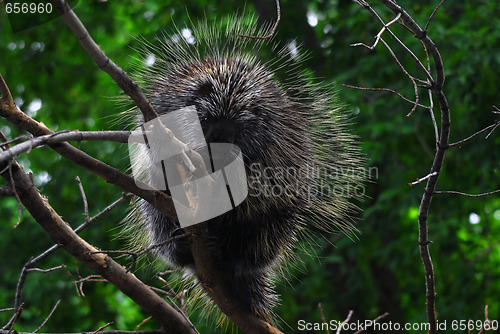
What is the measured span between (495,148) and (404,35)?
93cm

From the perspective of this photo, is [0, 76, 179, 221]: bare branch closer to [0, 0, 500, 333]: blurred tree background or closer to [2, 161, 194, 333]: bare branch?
[2, 161, 194, 333]: bare branch

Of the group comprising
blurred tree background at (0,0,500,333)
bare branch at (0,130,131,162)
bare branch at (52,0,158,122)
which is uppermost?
bare branch at (52,0,158,122)

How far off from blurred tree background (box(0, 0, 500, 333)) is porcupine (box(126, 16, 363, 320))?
42.2 inches

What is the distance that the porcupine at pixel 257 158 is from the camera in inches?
78.5

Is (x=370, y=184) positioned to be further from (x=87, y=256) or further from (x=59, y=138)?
(x=59, y=138)

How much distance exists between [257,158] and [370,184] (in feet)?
Result: 7.35

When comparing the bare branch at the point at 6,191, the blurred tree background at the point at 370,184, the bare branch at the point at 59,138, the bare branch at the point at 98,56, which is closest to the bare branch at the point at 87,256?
the bare branch at the point at 6,191

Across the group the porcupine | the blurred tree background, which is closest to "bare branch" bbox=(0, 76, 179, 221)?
the porcupine

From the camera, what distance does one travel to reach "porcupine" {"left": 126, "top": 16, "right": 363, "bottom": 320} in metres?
1.99

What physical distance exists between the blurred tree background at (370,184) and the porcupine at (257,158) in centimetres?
107

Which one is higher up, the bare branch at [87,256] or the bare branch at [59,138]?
the bare branch at [59,138]

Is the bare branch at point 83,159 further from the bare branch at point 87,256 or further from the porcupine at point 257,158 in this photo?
the porcupine at point 257,158

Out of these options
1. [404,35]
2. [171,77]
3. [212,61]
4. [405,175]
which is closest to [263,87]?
[212,61]

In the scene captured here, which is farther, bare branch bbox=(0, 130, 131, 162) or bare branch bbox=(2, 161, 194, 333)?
bare branch bbox=(2, 161, 194, 333)
